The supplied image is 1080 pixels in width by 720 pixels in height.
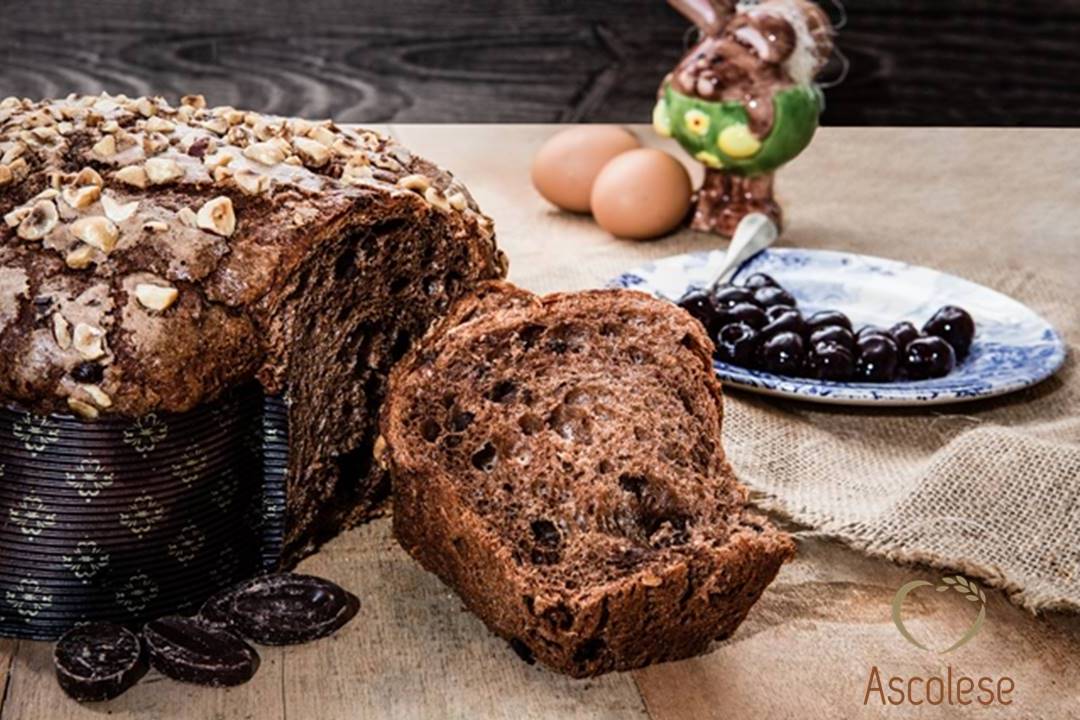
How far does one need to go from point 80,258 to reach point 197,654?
534mm

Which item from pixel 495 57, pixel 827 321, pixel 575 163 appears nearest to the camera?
pixel 827 321

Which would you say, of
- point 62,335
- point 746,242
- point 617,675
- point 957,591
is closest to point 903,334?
point 746,242

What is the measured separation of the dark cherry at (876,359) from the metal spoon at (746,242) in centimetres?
53

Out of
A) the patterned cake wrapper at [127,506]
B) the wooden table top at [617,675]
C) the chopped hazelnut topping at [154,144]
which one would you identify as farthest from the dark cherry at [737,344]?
the chopped hazelnut topping at [154,144]

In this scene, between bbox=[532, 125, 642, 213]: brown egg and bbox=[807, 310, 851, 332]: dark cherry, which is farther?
bbox=[532, 125, 642, 213]: brown egg

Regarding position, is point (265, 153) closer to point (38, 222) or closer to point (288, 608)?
point (38, 222)

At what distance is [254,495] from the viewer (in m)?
2.21

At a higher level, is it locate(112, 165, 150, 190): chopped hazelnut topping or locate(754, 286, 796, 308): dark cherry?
locate(112, 165, 150, 190): chopped hazelnut topping

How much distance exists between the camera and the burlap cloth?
2.43 meters

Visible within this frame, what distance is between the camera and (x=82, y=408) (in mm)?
1985

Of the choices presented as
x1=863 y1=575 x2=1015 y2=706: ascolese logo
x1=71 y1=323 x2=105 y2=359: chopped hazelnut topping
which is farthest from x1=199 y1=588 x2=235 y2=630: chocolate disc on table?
x1=863 y1=575 x2=1015 y2=706: ascolese logo

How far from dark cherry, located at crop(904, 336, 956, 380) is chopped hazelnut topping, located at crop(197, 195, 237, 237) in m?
1.43

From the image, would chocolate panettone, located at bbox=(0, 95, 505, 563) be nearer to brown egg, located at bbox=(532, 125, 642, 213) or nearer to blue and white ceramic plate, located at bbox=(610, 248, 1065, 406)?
blue and white ceramic plate, located at bbox=(610, 248, 1065, 406)

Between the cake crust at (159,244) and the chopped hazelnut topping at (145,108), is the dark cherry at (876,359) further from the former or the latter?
the chopped hazelnut topping at (145,108)
